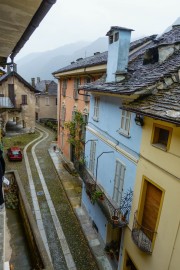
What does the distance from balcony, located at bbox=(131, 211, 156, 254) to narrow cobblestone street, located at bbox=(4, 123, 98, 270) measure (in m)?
4.73

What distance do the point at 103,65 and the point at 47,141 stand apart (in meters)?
22.0

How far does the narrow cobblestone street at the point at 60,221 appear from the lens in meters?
11.8

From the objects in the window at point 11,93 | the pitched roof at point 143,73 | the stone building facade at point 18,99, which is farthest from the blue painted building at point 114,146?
the window at point 11,93

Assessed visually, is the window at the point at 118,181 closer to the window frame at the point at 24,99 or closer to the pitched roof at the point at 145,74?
the pitched roof at the point at 145,74

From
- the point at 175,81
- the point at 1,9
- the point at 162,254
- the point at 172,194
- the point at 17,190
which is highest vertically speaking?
the point at 1,9

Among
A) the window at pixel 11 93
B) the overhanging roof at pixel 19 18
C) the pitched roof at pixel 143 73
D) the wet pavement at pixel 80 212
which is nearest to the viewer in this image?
the overhanging roof at pixel 19 18

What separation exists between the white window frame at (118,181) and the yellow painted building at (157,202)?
1.16m

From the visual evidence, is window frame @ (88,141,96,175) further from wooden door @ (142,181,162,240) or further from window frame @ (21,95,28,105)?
window frame @ (21,95,28,105)

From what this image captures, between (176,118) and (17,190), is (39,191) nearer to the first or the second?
(17,190)

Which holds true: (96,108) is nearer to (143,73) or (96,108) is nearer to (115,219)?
(143,73)

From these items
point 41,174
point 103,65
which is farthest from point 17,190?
point 41,174

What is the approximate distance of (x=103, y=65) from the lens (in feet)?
47.1

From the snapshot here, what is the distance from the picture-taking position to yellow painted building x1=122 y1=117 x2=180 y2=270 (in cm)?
676

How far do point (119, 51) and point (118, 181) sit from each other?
21.8 ft
